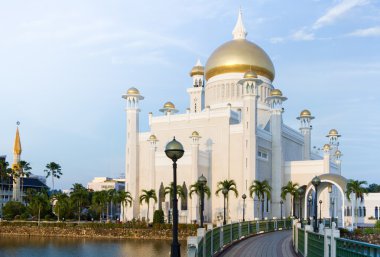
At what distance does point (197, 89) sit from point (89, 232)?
75.8 ft

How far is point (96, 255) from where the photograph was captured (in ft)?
116

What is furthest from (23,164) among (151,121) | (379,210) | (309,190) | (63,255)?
(379,210)

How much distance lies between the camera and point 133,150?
57.7 meters

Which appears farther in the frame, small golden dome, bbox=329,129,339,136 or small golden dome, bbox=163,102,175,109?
small golden dome, bbox=329,129,339,136

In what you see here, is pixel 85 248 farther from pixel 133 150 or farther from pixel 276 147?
pixel 276 147

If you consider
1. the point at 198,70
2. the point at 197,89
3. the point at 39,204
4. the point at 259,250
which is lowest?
the point at 39,204

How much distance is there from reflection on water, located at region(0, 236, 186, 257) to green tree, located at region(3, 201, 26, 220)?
18104 millimetres

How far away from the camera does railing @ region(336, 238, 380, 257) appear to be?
7132 millimetres

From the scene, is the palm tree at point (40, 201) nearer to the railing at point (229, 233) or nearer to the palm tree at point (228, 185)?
the palm tree at point (228, 185)

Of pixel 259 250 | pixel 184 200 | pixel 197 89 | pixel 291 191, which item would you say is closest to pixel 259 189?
pixel 291 191

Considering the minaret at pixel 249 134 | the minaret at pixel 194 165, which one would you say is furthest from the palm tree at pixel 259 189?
the minaret at pixel 194 165

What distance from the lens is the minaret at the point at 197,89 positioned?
64250mm

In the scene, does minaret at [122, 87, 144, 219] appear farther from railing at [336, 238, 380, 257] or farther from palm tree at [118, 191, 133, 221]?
railing at [336, 238, 380, 257]

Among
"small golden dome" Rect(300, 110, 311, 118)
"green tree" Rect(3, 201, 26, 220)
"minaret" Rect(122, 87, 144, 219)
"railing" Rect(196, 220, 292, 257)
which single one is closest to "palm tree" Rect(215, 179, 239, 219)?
"minaret" Rect(122, 87, 144, 219)
